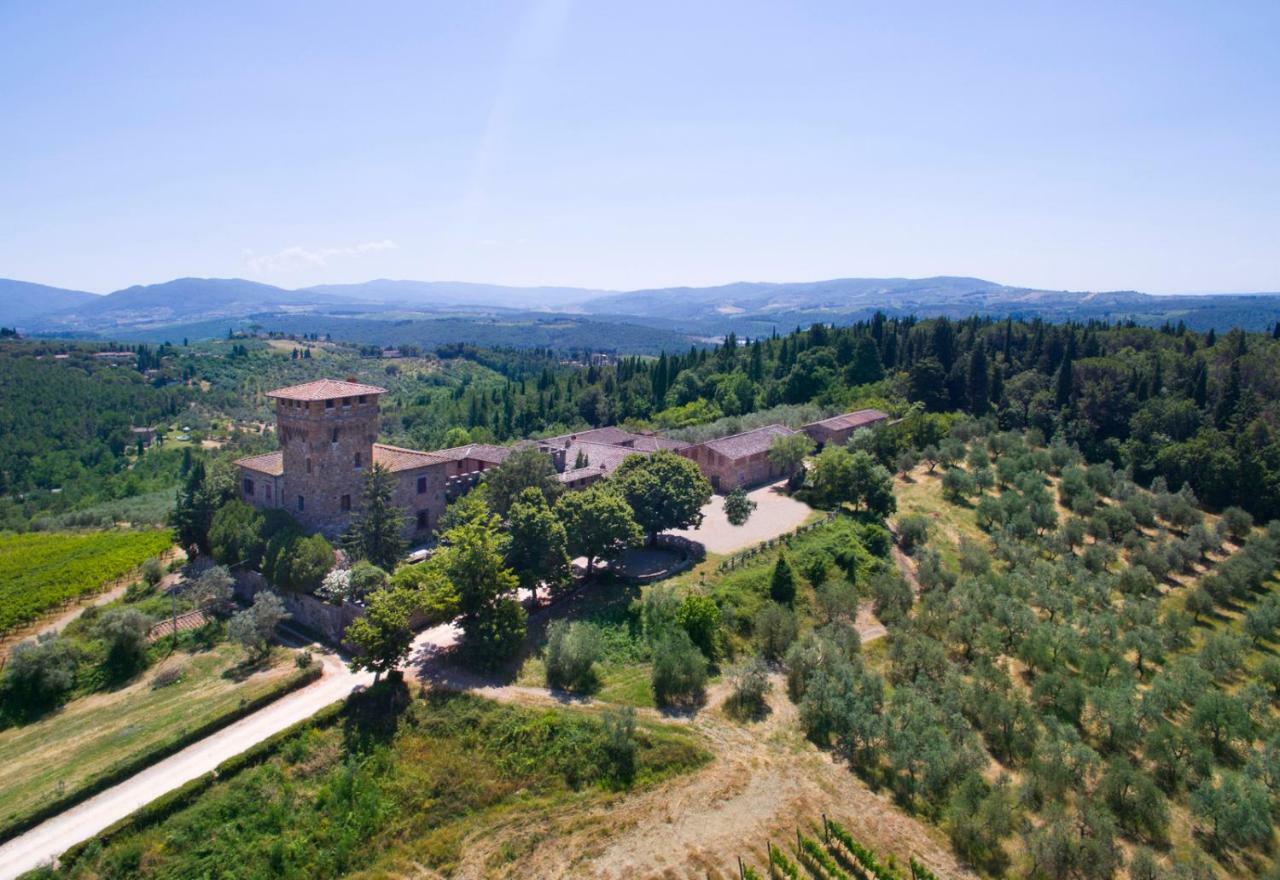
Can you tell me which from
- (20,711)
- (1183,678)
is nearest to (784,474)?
(1183,678)

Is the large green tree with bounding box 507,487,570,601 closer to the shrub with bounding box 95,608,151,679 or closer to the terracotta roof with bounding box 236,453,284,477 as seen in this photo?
the terracotta roof with bounding box 236,453,284,477

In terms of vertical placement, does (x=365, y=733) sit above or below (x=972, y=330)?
below

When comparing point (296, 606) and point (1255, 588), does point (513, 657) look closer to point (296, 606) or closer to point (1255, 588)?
point (296, 606)

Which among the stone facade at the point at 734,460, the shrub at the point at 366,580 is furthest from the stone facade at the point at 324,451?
the stone facade at the point at 734,460

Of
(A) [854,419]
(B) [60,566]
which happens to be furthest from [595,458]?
(B) [60,566]

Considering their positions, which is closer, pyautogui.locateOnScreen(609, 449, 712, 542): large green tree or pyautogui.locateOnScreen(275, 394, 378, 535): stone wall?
pyautogui.locateOnScreen(275, 394, 378, 535): stone wall

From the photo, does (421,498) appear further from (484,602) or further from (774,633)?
(774,633)

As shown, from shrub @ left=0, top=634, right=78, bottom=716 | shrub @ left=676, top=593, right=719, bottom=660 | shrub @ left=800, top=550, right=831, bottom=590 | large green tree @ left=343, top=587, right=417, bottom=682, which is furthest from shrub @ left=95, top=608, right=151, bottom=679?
shrub @ left=800, top=550, right=831, bottom=590
